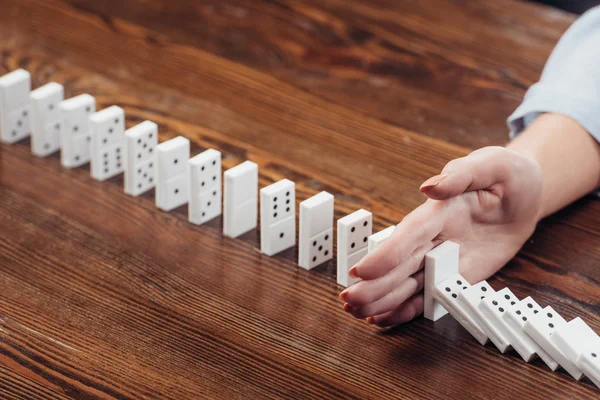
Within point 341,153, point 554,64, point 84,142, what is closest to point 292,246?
point 341,153

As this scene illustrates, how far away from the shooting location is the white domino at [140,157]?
1467 mm

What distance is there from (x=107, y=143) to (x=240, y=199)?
0.26 metres

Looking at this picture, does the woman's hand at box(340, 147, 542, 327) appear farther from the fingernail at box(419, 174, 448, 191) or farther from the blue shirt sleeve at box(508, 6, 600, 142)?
the blue shirt sleeve at box(508, 6, 600, 142)

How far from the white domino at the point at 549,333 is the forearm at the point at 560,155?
0.26m

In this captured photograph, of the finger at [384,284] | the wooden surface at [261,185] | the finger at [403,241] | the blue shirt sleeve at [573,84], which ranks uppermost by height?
the blue shirt sleeve at [573,84]

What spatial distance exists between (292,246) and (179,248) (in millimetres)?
159

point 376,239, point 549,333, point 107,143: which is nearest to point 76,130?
point 107,143

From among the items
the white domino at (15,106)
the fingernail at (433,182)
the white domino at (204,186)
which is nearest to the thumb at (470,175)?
the fingernail at (433,182)

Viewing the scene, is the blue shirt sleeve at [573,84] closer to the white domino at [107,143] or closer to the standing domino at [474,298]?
the standing domino at [474,298]

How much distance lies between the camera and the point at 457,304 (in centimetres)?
120

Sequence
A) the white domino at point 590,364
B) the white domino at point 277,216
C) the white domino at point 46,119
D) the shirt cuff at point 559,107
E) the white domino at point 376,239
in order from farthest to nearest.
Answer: the white domino at point 46,119
the shirt cuff at point 559,107
the white domino at point 277,216
the white domino at point 376,239
the white domino at point 590,364

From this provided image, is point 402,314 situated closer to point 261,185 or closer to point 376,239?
point 376,239

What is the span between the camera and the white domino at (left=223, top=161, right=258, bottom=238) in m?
1.38

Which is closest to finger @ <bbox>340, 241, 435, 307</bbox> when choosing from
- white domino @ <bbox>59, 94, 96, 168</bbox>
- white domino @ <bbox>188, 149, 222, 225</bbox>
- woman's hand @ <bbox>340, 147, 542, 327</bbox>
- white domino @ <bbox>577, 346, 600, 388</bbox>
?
woman's hand @ <bbox>340, 147, 542, 327</bbox>
